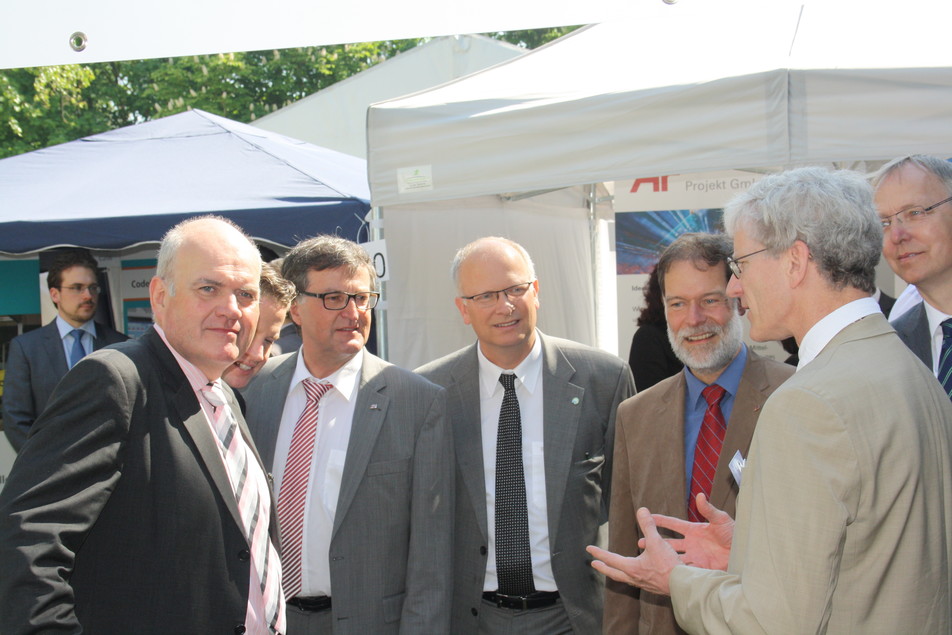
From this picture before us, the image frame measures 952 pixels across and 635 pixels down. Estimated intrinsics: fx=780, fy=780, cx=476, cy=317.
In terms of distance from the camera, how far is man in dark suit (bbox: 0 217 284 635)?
62.0 inches

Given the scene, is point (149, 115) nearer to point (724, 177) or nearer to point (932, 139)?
point (724, 177)

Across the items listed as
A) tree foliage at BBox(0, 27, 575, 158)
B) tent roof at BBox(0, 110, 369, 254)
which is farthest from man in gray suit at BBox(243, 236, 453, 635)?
tree foliage at BBox(0, 27, 575, 158)

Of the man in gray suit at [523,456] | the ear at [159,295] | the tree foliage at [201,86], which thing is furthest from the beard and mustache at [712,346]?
the tree foliage at [201,86]

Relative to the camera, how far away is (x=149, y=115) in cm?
2170

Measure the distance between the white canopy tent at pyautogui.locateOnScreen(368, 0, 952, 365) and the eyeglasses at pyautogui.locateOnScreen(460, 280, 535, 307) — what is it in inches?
32.2

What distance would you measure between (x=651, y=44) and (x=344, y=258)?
2.16m

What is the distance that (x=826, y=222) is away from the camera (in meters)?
1.58

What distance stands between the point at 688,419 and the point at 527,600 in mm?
815

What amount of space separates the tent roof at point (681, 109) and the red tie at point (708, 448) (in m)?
1.24

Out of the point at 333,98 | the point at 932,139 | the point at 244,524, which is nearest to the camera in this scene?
the point at 244,524

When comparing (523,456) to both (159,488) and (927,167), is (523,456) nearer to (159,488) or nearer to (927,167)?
(159,488)

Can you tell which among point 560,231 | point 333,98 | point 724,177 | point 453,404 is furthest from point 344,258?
point 333,98


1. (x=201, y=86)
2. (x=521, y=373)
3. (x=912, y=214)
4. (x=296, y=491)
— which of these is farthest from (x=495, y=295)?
(x=201, y=86)

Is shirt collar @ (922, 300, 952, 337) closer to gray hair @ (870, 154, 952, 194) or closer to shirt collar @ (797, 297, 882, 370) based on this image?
gray hair @ (870, 154, 952, 194)
